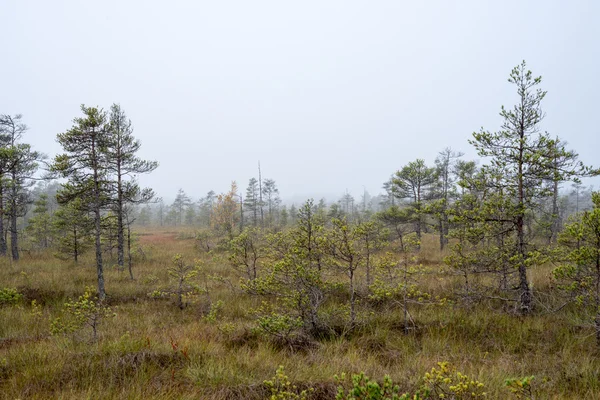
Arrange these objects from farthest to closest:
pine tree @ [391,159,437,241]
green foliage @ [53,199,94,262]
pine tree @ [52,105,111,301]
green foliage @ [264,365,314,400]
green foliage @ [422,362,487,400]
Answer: pine tree @ [391,159,437,241], green foliage @ [53,199,94,262], pine tree @ [52,105,111,301], green foliage @ [264,365,314,400], green foliage @ [422,362,487,400]

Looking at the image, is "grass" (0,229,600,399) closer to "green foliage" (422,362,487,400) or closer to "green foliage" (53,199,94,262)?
"green foliage" (422,362,487,400)

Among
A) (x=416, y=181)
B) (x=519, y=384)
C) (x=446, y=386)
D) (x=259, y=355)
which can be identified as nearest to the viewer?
(x=519, y=384)

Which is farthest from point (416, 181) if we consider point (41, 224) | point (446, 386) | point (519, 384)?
point (41, 224)

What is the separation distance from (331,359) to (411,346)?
2.15 meters

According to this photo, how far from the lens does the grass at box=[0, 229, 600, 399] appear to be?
367 centimetres

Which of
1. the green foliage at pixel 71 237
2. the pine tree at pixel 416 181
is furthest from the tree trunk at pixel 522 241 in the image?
the green foliage at pixel 71 237

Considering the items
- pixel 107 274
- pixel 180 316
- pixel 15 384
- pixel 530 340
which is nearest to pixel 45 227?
pixel 107 274

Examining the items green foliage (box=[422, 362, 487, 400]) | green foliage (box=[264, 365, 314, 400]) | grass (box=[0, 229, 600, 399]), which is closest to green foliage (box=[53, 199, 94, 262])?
grass (box=[0, 229, 600, 399])

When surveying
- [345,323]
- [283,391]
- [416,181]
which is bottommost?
[345,323]

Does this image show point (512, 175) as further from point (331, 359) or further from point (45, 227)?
point (45, 227)

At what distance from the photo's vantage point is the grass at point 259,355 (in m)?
3.67

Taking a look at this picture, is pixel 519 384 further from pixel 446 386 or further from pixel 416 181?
pixel 416 181

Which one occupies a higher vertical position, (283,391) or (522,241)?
(522,241)

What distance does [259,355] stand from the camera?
4781 millimetres
